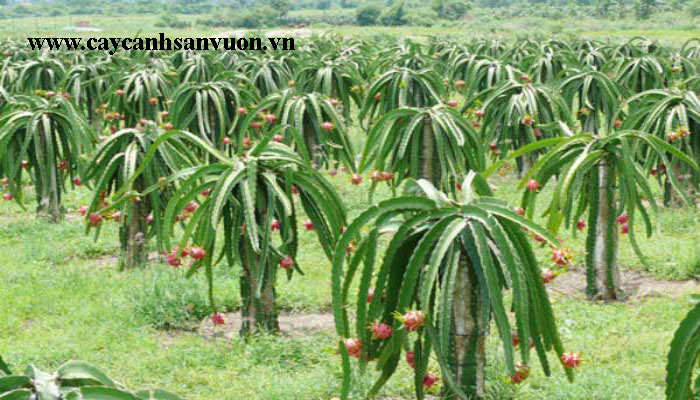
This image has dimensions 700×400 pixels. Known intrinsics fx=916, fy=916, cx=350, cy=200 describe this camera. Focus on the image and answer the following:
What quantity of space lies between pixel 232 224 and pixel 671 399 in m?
2.55

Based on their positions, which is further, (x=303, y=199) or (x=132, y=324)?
(x=132, y=324)

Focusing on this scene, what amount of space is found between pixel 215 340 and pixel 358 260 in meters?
1.83

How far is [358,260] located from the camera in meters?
3.34

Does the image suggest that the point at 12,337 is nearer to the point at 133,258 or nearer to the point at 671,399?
the point at 133,258

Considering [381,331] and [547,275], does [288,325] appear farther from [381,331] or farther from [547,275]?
[547,275]

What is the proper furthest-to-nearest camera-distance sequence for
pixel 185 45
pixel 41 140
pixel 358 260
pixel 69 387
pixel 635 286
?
pixel 185 45, pixel 41 140, pixel 635 286, pixel 358 260, pixel 69 387

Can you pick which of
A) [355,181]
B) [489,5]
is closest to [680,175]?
[355,181]

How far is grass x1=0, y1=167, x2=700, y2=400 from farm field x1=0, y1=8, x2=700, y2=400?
0.02m

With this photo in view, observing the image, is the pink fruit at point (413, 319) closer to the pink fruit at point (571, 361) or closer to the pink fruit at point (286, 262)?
the pink fruit at point (571, 361)

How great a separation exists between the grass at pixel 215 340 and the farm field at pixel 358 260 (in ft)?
0.05

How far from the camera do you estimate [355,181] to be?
4.54 m

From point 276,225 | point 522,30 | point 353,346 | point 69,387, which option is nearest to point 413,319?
point 353,346

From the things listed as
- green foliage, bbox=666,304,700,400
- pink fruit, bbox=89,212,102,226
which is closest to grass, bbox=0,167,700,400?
pink fruit, bbox=89,212,102,226

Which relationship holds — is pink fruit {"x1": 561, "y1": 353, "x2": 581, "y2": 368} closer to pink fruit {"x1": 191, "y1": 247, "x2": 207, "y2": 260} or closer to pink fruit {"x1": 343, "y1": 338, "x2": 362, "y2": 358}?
pink fruit {"x1": 343, "y1": 338, "x2": 362, "y2": 358}
